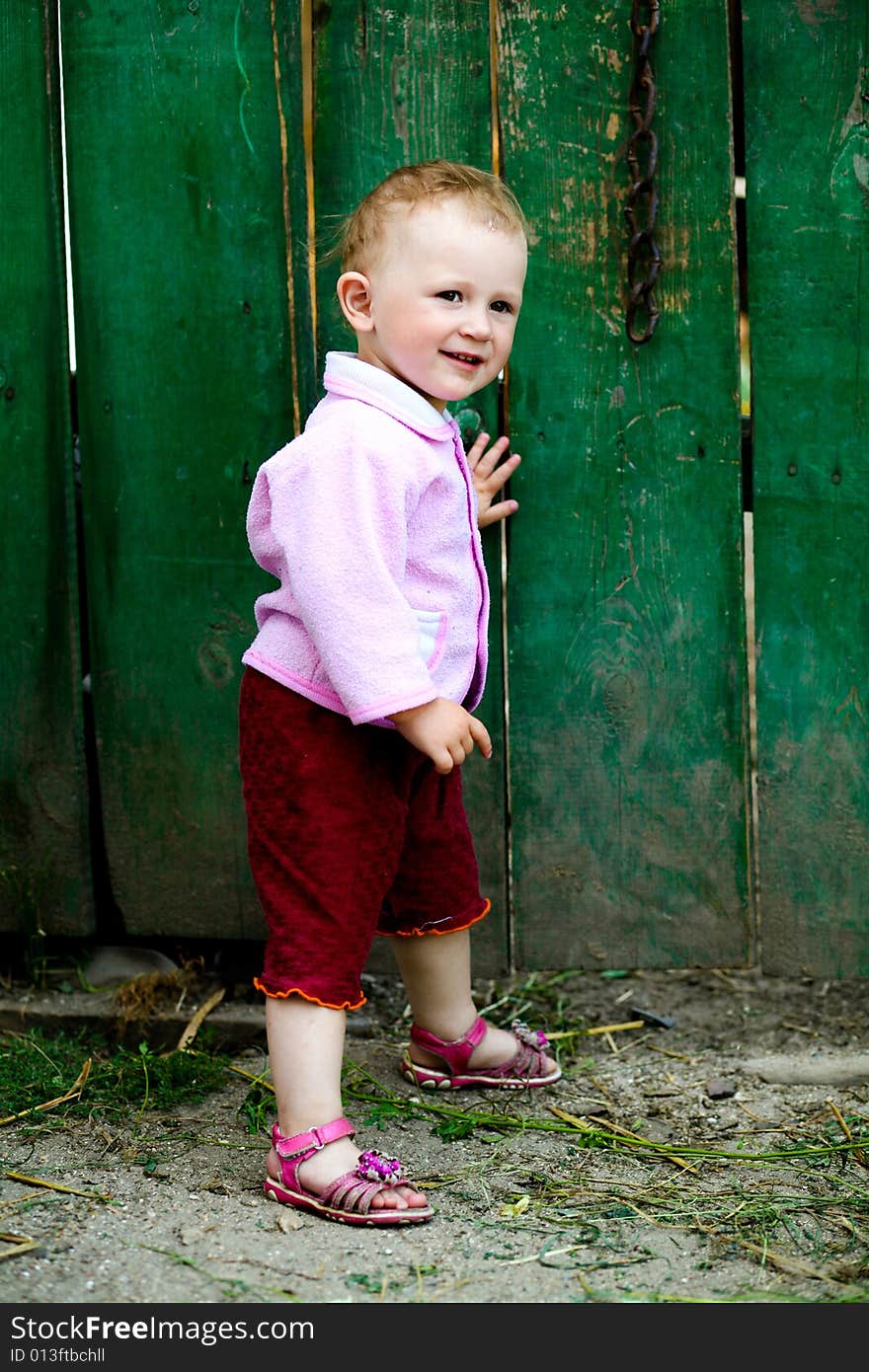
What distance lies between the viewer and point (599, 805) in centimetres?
282

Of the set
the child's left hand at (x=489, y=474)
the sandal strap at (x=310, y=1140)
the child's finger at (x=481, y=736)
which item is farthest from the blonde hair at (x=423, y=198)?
the sandal strap at (x=310, y=1140)

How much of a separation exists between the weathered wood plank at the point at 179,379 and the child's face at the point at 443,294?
482 mm

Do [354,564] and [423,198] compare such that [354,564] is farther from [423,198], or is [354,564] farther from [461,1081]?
[461,1081]

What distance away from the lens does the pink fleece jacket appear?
2080mm

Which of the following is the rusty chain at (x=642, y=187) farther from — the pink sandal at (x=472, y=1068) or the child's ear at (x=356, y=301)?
the pink sandal at (x=472, y=1068)

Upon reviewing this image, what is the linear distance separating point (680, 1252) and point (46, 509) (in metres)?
1.73

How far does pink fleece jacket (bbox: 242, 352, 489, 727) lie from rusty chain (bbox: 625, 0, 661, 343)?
503 mm

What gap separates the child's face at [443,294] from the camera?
2.17 metres

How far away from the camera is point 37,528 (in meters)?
2.79

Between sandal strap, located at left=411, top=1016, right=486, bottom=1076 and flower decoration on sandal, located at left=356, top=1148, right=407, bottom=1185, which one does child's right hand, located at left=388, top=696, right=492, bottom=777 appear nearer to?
flower decoration on sandal, located at left=356, top=1148, right=407, bottom=1185

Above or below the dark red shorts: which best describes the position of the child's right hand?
above

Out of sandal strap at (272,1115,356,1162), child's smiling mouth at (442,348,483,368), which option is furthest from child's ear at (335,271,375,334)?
sandal strap at (272,1115,356,1162)

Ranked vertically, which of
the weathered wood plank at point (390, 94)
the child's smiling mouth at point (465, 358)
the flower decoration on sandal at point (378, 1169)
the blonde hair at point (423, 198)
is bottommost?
the flower decoration on sandal at point (378, 1169)

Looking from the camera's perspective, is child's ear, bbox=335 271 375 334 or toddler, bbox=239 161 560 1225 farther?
child's ear, bbox=335 271 375 334
